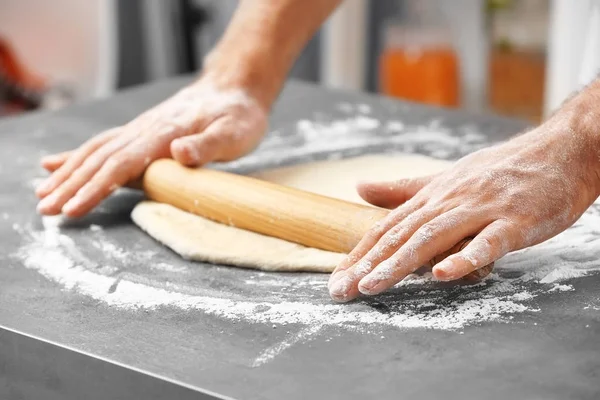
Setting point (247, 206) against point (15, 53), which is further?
point (15, 53)

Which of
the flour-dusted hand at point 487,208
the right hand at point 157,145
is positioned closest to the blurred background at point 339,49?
the right hand at point 157,145

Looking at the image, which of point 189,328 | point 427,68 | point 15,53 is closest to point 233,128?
point 189,328

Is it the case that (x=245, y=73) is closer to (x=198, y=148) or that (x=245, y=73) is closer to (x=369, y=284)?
(x=198, y=148)

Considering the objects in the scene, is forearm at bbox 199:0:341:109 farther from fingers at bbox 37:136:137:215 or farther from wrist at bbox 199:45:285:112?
fingers at bbox 37:136:137:215

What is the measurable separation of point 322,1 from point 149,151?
0.55 m

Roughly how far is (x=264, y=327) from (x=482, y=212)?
11.6 inches

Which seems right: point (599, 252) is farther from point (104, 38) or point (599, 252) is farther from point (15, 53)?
point (15, 53)

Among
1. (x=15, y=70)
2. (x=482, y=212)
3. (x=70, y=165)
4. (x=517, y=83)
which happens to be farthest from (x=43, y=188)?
(x=15, y=70)

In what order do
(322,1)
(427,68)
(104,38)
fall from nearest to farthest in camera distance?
(322,1) < (427,68) < (104,38)

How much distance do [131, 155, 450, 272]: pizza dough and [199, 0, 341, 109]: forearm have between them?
7.3 inches

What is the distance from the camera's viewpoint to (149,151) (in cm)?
145

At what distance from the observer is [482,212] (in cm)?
106

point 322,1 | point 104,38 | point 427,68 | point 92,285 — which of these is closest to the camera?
point 92,285

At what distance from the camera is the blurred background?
9.46 feet
